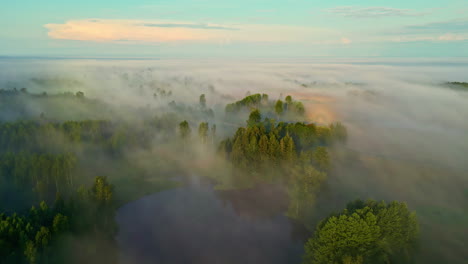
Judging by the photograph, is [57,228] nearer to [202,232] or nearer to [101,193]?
[101,193]

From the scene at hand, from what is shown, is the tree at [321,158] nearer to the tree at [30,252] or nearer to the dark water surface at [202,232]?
the dark water surface at [202,232]

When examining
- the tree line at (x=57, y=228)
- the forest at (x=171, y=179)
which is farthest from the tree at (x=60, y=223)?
the forest at (x=171, y=179)

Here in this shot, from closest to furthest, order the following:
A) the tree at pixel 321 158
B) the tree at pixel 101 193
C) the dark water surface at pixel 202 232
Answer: the dark water surface at pixel 202 232 → the tree at pixel 101 193 → the tree at pixel 321 158

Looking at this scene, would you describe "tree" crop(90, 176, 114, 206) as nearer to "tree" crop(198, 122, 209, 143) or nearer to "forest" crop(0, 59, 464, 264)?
"forest" crop(0, 59, 464, 264)

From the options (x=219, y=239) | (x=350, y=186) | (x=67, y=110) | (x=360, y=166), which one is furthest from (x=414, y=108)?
(x=67, y=110)

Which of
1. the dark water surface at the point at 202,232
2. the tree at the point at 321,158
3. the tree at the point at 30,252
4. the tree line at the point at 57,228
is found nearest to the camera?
the tree at the point at 30,252

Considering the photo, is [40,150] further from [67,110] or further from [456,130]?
[456,130]
